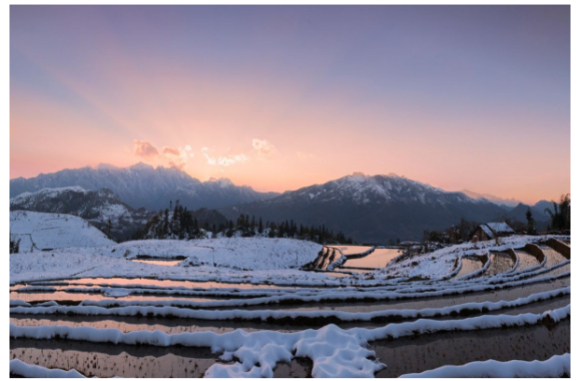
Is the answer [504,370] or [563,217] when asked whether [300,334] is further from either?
[563,217]

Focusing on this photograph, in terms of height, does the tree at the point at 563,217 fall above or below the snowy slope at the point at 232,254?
above

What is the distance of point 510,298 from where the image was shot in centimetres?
2105

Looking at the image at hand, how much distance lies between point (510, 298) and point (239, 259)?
155ft

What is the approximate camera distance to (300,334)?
14.1 m

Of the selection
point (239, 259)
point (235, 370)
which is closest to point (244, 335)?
point (235, 370)

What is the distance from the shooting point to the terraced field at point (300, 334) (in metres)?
11.6

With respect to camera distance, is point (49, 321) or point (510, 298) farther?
point (510, 298)

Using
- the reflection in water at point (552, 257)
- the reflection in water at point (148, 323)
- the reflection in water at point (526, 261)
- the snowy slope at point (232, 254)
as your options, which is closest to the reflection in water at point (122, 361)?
the reflection in water at point (148, 323)

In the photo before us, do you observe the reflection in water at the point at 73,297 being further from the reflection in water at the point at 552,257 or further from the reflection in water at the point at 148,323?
the reflection in water at the point at 552,257

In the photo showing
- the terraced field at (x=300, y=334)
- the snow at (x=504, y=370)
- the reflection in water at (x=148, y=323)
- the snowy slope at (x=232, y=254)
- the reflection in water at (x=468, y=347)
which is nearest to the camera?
the snow at (x=504, y=370)

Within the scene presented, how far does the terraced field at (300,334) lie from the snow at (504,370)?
4cm

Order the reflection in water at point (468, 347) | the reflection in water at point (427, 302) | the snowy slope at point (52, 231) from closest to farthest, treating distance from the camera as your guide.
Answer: the reflection in water at point (468, 347) < the reflection in water at point (427, 302) < the snowy slope at point (52, 231)

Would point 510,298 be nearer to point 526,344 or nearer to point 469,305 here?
point 469,305

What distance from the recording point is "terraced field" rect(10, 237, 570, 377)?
37.9 feet
